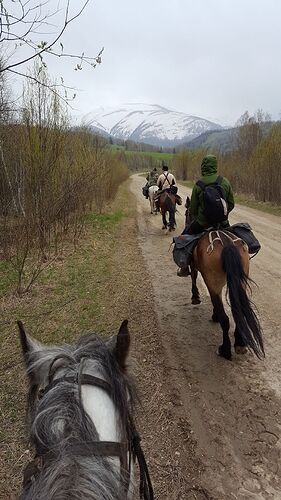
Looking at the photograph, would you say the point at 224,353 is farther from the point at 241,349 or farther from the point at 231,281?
the point at 231,281

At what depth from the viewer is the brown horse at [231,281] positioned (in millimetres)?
4074

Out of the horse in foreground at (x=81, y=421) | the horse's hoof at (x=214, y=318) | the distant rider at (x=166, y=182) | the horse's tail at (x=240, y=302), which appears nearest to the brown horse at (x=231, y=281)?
the horse's tail at (x=240, y=302)

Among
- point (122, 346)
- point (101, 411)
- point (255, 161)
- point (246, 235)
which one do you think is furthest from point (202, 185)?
point (255, 161)

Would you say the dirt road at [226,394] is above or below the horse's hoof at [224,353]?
below

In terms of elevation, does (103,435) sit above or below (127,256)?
above

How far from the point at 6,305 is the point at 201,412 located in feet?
14.0

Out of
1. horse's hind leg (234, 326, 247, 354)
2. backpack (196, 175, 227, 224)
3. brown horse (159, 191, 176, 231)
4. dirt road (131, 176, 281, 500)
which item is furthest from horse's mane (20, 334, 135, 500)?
brown horse (159, 191, 176, 231)

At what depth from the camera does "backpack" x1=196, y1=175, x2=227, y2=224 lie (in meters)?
4.69

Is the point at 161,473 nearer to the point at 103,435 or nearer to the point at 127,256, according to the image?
the point at 103,435

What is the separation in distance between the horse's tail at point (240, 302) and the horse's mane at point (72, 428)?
265 cm

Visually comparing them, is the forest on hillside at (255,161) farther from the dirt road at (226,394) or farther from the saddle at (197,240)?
the saddle at (197,240)

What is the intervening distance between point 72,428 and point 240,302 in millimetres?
3187

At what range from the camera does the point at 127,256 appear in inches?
381

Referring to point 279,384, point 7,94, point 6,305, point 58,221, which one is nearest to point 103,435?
point 279,384
